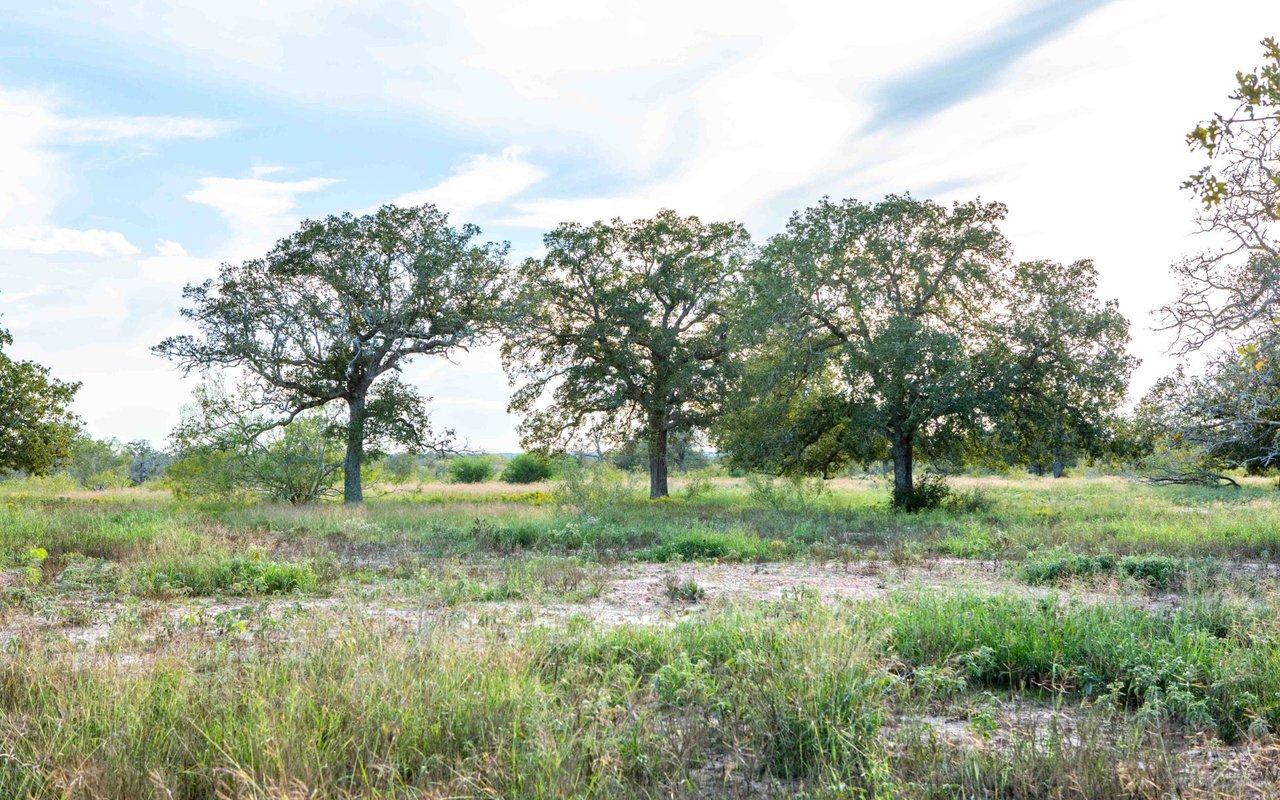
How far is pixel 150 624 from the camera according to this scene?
808cm

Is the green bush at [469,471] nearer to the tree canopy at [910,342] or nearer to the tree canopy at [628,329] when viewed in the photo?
the tree canopy at [628,329]

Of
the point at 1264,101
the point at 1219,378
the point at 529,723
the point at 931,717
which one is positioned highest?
the point at 1264,101

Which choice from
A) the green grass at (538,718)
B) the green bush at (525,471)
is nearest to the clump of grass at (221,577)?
the green grass at (538,718)

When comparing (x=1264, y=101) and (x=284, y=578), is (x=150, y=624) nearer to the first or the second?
(x=284, y=578)

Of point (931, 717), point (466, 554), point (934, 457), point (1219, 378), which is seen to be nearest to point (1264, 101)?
point (931, 717)

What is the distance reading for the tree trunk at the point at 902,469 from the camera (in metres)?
26.5

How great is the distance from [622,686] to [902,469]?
74.6ft

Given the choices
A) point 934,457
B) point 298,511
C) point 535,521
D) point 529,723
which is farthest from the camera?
point 934,457

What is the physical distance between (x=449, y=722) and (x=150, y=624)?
5182 mm

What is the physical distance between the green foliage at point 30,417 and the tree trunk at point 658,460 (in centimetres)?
2423

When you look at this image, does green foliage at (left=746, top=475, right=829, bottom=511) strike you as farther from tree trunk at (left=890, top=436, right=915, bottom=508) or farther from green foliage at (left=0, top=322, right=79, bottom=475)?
green foliage at (left=0, top=322, right=79, bottom=475)

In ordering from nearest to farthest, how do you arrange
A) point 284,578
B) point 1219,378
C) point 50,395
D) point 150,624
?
point 150,624, point 284,578, point 1219,378, point 50,395

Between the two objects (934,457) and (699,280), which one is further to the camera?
(699,280)

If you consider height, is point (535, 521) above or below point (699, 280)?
below
